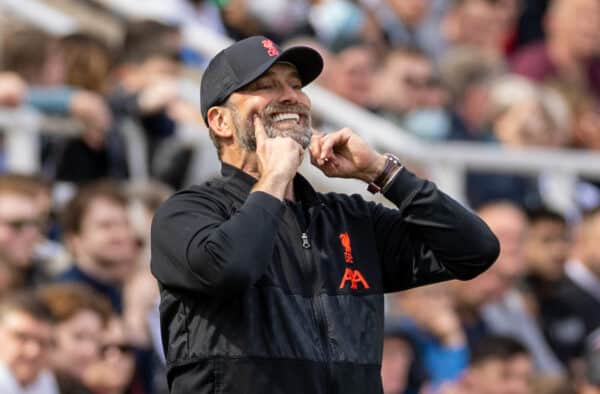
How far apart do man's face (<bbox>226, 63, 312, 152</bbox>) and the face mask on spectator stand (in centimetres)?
565

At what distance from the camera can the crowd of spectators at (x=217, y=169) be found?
7.52m

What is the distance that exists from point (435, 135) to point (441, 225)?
221 inches

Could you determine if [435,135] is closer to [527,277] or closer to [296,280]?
[527,277]

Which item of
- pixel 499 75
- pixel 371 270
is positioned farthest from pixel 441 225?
pixel 499 75

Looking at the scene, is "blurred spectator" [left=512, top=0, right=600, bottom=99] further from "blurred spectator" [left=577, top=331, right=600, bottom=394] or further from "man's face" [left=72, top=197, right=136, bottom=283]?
"man's face" [left=72, top=197, right=136, bottom=283]

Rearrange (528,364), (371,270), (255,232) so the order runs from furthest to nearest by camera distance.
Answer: (528,364) < (371,270) < (255,232)

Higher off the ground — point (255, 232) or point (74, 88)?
point (74, 88)

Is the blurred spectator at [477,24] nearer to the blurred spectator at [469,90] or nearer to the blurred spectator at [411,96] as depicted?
the blurred spectator at [469,90]

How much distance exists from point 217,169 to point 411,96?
89.1 inches

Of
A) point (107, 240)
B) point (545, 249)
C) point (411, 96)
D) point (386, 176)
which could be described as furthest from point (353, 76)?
point (386, 176)

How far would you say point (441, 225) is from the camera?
4809 mm

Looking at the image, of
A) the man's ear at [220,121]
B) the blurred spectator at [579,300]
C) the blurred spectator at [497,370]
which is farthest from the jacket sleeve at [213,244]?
the blurred spectator at [579,300]

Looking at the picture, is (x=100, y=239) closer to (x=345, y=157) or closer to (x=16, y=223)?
(x=16, y=223)

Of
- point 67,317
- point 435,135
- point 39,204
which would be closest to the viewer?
point 67,317
